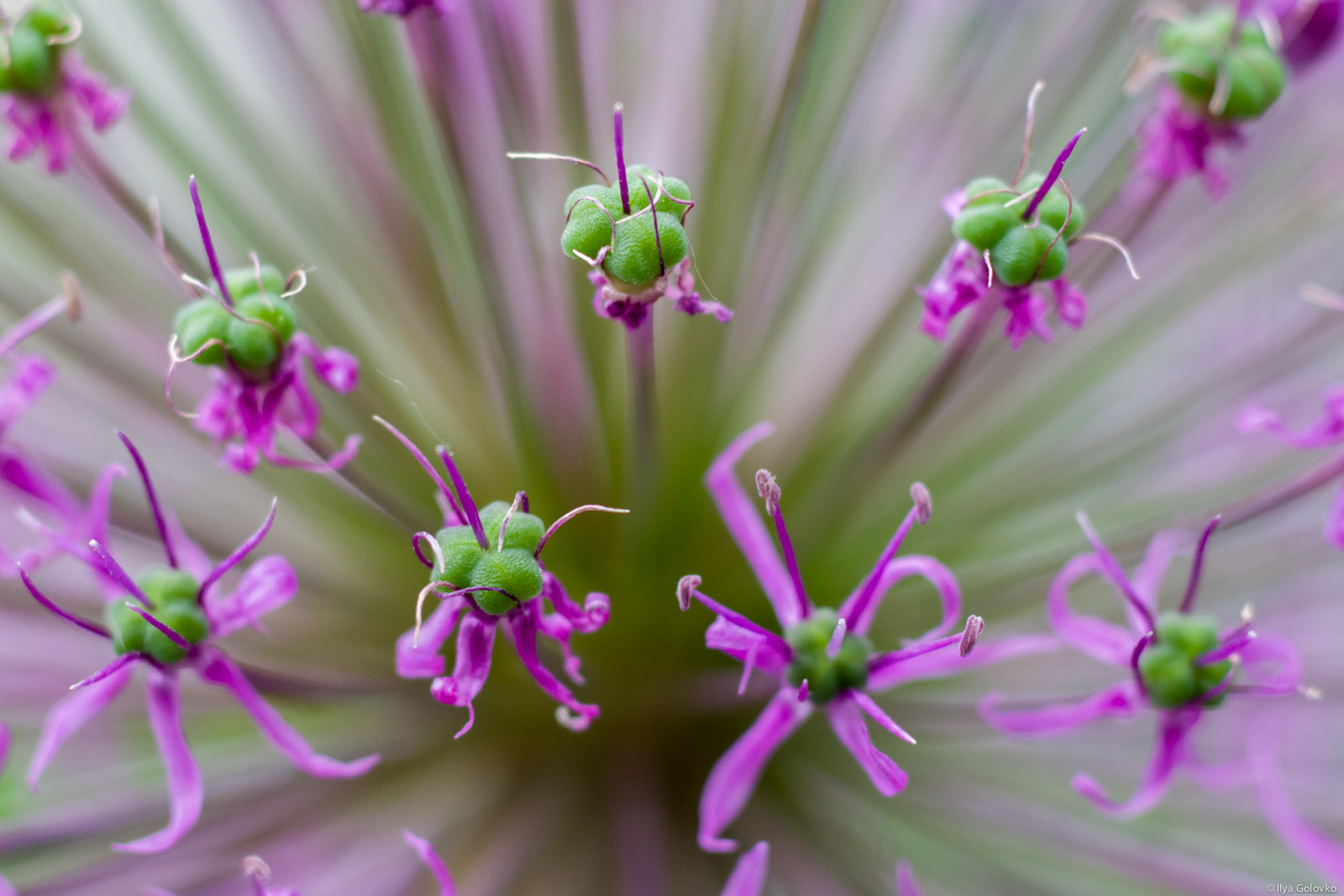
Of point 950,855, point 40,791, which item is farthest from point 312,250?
point 950,855


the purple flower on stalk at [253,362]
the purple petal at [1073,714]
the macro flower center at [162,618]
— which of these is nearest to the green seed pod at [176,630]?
the macro flower center at [162,618]

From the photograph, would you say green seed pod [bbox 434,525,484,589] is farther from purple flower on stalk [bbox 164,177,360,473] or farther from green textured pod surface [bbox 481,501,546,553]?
purple flower on stalk [bbox 164,177,360,473]

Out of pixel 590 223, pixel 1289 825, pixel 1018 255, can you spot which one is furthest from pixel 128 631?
pixel 1289 825

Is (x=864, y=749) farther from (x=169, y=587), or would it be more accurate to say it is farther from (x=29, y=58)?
(x=29, y=58)

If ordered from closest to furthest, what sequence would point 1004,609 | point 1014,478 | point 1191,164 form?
point 1191,164, point 1004,609, point 1014,478

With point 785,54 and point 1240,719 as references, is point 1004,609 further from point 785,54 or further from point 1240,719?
point 785,54

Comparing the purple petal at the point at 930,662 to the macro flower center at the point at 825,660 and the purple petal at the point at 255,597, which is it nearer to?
the macro flower center at the point at 825,660
